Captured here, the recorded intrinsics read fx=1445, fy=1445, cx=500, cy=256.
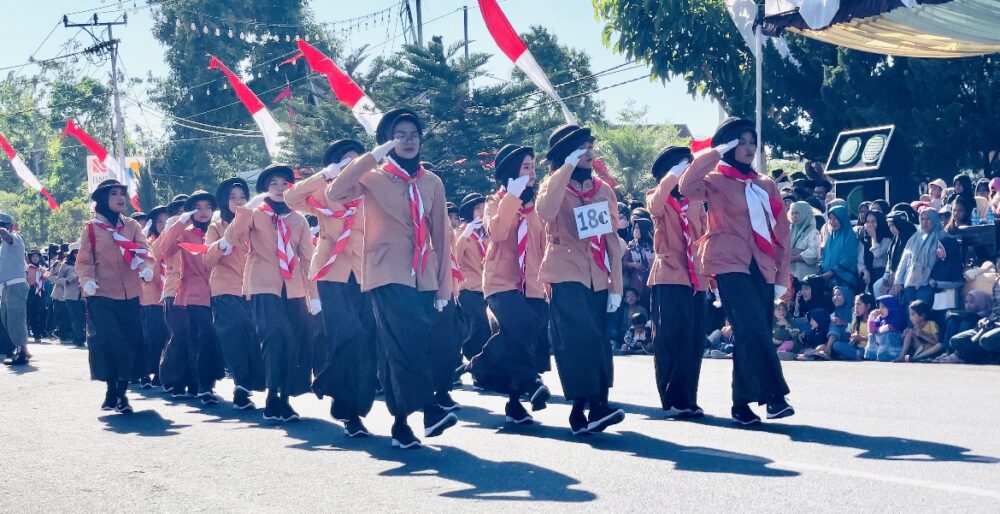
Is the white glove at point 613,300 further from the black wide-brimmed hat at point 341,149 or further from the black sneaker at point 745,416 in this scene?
the black wide-brimmed hat at point 341,149

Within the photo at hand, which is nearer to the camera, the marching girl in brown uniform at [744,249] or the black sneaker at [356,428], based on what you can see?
the marching girl in brown uniform at [744,249]

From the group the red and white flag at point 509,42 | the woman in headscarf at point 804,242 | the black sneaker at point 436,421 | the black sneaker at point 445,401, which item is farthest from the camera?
the red and white flag at point 509,42

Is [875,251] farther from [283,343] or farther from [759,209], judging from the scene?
[283,343]

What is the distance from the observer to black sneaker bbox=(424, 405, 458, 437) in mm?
8828

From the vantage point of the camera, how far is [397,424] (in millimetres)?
9070

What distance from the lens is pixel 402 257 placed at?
29.6 ft

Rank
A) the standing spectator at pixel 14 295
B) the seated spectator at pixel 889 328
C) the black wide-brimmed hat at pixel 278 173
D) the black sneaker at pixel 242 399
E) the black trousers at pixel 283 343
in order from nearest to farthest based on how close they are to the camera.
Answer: the black trousers at pixel 283 343 < the black wide-brimmed hat at pixel 278 173 < the black sneaker at pixel 242 399 < the seated spectator at pixel 889 328 < the standing spectator at pixel 14 295

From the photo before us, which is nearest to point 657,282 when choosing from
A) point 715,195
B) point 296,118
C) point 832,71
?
point 715,195

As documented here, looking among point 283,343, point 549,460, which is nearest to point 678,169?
point 549,460

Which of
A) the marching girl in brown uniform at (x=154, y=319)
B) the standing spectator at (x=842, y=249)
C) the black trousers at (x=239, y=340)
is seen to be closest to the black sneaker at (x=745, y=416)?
the black trousers at (x=239, y=340)

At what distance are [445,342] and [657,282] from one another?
5.19 feet

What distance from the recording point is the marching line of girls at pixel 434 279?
29.8 feet

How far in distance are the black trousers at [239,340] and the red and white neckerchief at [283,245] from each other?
1015 mm

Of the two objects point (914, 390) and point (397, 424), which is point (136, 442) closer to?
point (397, 424)
